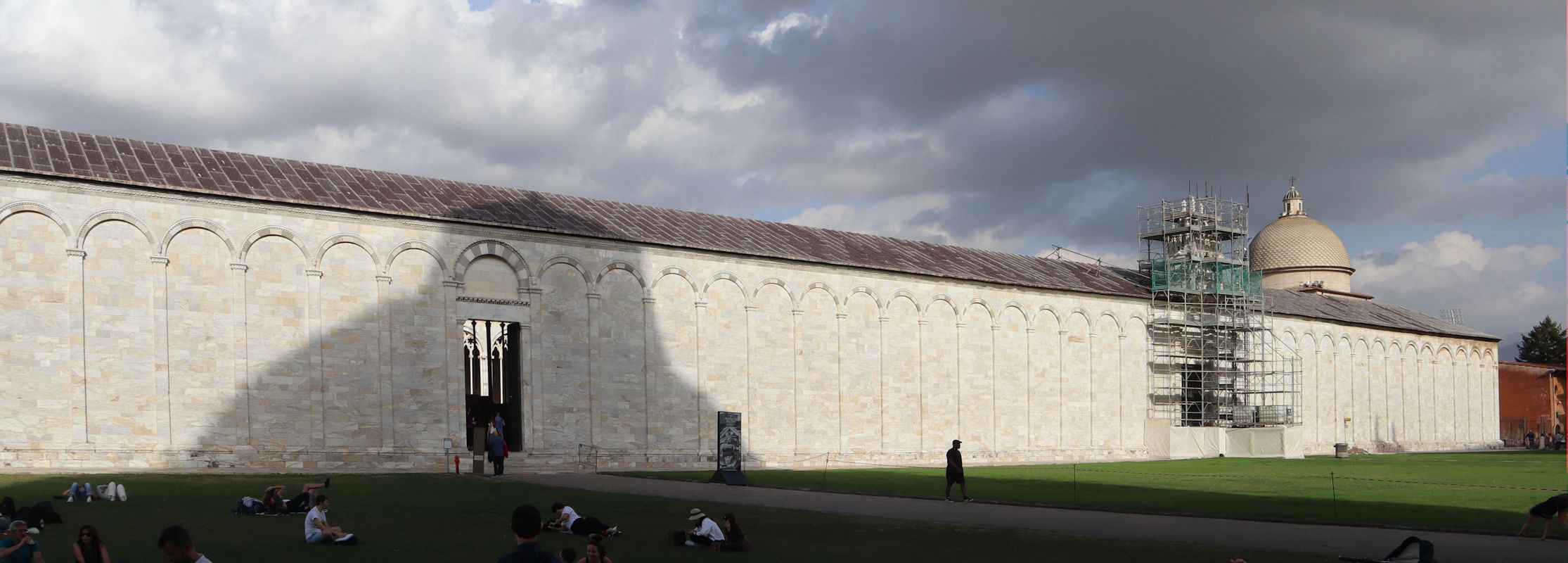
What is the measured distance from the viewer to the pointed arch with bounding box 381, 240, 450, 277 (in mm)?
36688

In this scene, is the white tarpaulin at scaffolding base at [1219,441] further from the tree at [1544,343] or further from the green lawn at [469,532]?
the tree at [1544,343]

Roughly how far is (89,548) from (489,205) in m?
27.3

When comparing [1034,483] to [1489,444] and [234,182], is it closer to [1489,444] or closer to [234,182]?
[234,182]

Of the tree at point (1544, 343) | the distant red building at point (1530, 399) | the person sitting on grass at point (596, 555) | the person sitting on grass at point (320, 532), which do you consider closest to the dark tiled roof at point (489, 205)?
the person sitting on grass at point (320, 532)

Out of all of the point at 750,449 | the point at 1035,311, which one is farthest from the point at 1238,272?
the point at 750,449

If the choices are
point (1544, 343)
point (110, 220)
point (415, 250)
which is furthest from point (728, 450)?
point (1544, 343)

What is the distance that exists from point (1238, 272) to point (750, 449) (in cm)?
3027

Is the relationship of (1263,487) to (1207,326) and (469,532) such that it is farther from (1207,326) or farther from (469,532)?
(1207,326)

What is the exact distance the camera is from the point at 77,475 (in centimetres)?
2783

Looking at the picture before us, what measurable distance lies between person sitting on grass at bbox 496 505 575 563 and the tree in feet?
403

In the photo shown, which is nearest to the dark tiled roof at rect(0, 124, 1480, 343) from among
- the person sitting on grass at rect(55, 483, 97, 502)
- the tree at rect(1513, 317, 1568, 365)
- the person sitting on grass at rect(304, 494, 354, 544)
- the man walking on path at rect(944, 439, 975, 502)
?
the person sitting on grass at rect(55, 483, 97, 502)

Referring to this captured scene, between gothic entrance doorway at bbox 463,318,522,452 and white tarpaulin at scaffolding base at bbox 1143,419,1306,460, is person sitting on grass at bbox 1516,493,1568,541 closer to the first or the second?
gothic entrance doorway at bbox 463,318,522,452

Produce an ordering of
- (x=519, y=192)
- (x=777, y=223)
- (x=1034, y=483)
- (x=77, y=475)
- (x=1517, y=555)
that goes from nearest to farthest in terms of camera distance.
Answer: (x=1517, y=555), (x=77, y=475), (x=1034, y=483), (x=519, y=192), (x=777, y=223)

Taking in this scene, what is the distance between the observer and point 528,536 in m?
8.81
